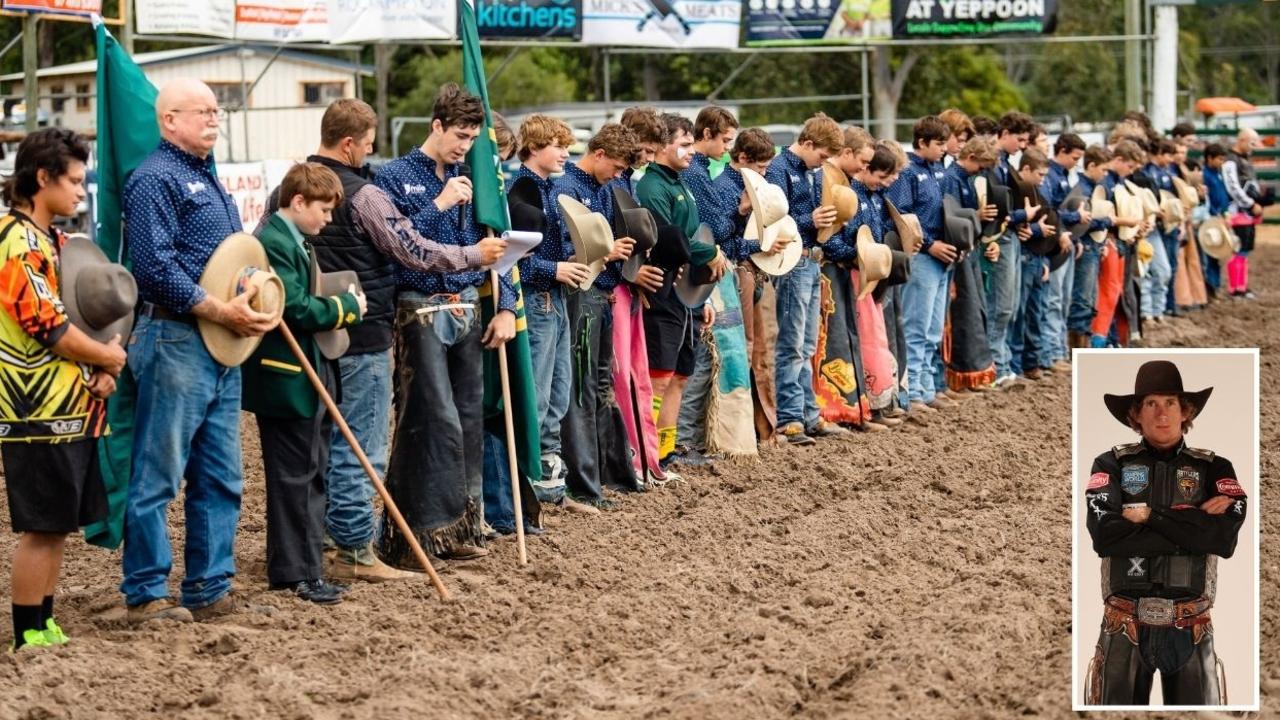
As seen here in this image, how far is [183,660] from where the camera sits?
253 inches

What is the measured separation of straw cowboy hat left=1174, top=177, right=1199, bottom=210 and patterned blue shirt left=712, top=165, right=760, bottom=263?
912 cm

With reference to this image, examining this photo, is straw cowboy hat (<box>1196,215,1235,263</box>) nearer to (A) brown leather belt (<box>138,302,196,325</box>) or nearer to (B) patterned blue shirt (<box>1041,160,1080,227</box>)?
(B) patterned blue shirt (<box>1041,160,1080,227</box>)

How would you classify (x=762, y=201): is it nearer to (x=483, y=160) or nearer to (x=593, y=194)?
(x=593, y=194)

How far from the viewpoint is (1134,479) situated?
5.25m

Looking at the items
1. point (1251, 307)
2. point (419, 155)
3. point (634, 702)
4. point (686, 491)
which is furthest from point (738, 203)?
point (1251, 307)

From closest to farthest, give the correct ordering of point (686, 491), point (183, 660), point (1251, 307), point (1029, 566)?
point (183, 660) < point (1029, 566) < point (686, 491) < point (1251, 307)

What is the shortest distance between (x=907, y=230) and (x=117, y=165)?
655 centimetres

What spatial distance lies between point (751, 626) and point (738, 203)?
14.4ft

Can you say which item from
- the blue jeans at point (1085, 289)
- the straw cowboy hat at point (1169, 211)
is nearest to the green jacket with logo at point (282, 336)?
the blue jeans at point (1085, 289)

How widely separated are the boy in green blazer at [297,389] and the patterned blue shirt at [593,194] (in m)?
2.23

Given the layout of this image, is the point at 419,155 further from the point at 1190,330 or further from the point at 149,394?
the point at 1190,330

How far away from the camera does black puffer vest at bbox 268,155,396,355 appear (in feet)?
25.2

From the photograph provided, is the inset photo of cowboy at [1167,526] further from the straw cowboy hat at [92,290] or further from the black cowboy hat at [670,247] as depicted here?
the black cowboy hat at [670,247]

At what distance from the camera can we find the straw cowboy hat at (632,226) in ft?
31.5
